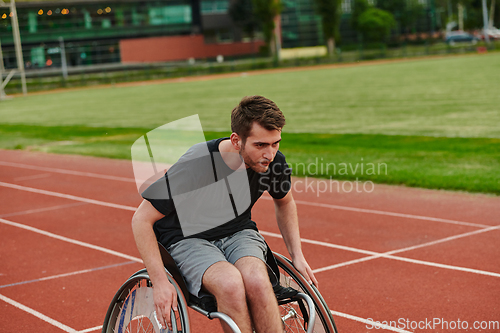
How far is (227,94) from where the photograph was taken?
30.8 m

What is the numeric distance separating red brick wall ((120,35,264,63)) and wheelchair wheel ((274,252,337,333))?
7400 cm

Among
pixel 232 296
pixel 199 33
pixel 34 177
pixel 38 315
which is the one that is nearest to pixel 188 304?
pixel 232 296

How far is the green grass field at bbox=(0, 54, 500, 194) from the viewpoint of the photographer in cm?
977

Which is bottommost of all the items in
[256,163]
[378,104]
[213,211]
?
[378,104]

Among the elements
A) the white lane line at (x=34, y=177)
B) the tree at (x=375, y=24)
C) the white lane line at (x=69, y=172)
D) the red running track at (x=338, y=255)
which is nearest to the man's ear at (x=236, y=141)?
the red running track at (x=338, y=255)

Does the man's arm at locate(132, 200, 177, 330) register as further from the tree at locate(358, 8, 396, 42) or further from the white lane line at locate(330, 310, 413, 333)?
the tree at locate(358, 8, 396, 42)

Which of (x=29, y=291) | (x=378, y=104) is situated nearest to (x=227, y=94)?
(x=378, y=104)

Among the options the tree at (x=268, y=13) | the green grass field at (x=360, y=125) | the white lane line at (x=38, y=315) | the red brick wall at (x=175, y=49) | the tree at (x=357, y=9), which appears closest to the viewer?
the white lane line at (x=38, y=315)

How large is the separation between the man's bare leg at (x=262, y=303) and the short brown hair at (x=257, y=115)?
2.27 ft

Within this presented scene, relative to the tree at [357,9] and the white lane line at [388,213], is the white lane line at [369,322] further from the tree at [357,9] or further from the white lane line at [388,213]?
the tree at [357,9]

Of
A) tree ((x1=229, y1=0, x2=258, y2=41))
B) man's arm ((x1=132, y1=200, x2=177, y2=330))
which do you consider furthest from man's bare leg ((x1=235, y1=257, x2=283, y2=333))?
tree ((x1=229, y1=0, x2=258, y2=41))

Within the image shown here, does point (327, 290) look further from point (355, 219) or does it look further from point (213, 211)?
point (355, 219)

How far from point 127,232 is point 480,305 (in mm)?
4017

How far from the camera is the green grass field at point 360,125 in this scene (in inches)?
385
